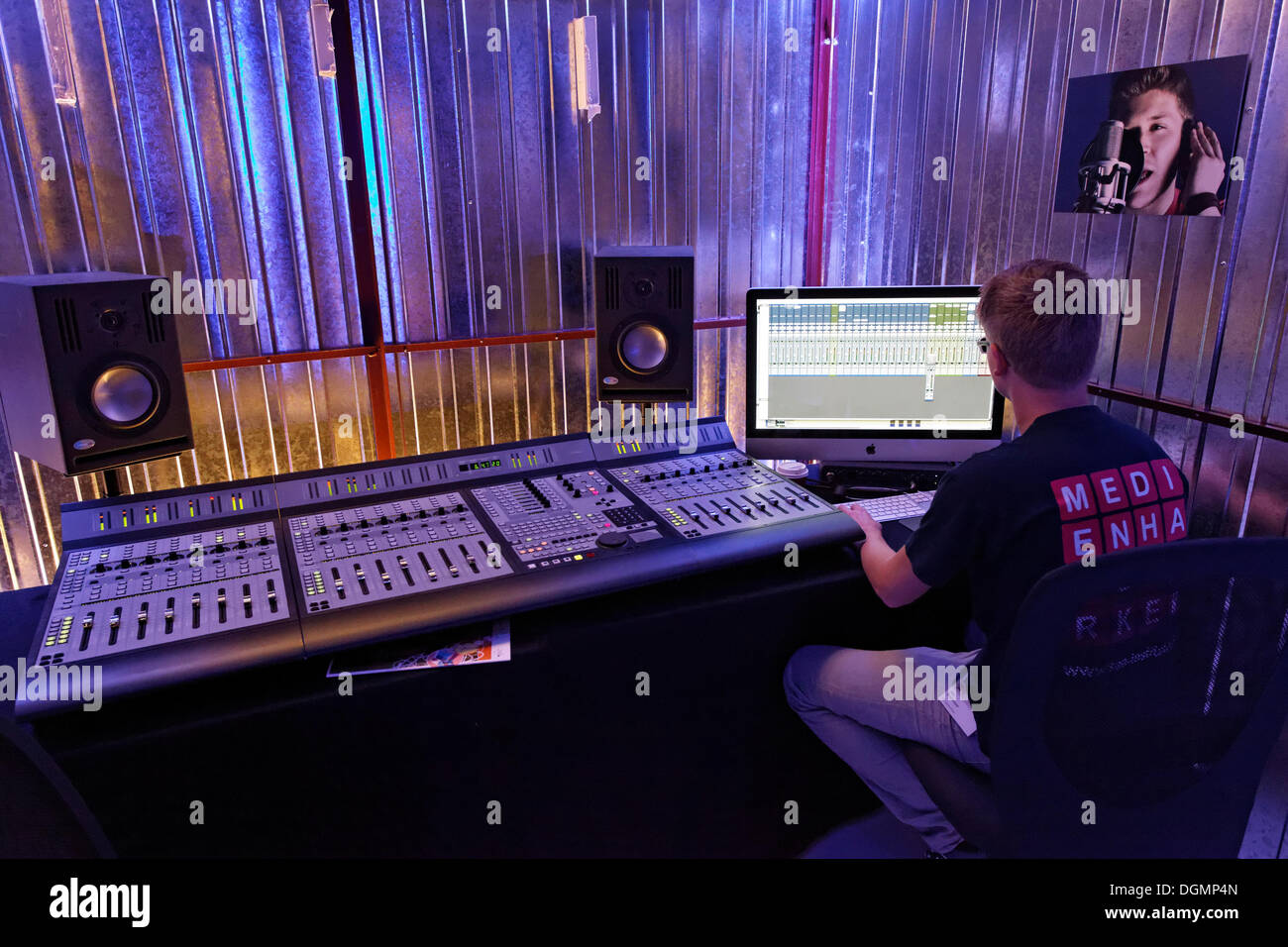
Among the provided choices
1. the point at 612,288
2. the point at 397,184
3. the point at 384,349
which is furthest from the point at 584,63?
the point at 384,349

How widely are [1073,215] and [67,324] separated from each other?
2.50 metres

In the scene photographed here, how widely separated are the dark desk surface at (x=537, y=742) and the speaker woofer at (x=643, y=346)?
705mm

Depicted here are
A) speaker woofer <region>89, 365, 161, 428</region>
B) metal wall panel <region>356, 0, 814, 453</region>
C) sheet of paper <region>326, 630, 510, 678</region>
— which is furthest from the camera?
metal wall panel <region>356, 0, 814, 453</region>

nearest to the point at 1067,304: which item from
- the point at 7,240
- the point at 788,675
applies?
the point at 788,675

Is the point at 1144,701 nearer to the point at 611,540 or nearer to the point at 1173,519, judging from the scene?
the point at 1173,519

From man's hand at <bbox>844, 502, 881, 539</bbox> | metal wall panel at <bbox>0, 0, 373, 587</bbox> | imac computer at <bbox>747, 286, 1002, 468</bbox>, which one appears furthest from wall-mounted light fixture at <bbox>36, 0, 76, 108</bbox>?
man's hand at <bbox>844, 502, 881, 539</bbox>

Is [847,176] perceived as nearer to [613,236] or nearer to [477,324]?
[613,236]

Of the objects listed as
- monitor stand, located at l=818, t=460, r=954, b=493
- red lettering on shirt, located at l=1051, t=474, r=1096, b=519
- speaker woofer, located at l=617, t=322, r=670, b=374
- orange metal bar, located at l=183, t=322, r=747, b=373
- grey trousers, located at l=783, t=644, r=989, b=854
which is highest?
speaker woofer, located at l=617, t=322, r=670, b=374

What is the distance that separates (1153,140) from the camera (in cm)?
211

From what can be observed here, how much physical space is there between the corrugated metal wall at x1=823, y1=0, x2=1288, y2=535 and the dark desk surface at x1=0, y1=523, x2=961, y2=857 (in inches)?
33.4

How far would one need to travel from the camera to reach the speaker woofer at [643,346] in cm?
223

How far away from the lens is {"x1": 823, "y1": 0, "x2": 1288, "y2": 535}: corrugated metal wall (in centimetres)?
190

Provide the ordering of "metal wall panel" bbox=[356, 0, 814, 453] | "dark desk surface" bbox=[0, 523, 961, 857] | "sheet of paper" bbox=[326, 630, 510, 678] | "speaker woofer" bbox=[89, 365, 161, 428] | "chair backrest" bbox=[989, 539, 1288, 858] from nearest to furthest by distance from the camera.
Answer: "chair backrest" bbox=[989, 539, 1288, 858], "dark desk surface" bbox=[0, 523, 961, 857], "sheet of paper" bbox=[326, 630, 510, 678], "speaker woofer" bbox=[89, 365, 161, 428], "metal wall panel" bbox=[356, 0, 814, 453]

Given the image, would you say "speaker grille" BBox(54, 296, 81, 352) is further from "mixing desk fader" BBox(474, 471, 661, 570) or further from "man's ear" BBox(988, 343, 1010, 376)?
"man's ear" BBox(988, 343, 1010, 376)
